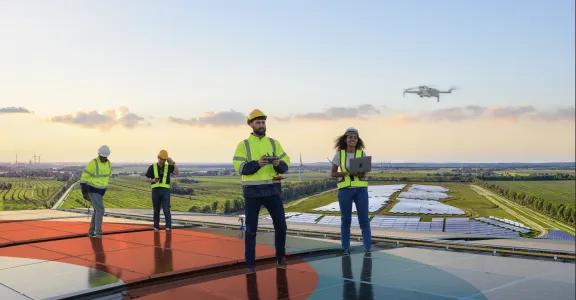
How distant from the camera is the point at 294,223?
12406mm

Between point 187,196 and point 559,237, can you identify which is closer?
point 559,237

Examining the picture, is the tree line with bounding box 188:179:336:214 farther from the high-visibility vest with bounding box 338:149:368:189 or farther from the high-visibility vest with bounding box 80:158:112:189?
the high-visibility vest with bounding box 338:149:368:189

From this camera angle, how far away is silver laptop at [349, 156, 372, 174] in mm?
7391

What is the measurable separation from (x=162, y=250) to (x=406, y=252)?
159 inches

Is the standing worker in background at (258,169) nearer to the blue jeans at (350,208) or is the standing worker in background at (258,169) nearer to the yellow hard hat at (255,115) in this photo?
the yellow hard hat at (255,115)

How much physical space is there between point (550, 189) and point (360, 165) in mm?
124592

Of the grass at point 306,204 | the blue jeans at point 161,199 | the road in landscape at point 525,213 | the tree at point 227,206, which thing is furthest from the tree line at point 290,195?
the road in landscape at point 525,213

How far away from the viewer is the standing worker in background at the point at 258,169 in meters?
6.23

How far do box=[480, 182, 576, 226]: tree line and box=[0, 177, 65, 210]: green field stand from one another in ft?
305

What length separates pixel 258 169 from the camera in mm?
6152

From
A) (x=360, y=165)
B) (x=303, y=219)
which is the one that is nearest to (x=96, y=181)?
(x=360, y=165)

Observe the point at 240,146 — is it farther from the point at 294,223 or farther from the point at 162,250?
the point at 294,223

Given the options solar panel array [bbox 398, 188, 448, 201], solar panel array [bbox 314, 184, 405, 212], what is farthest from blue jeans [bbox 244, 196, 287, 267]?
solar panel array [bbox 398, 188, 448, 201]

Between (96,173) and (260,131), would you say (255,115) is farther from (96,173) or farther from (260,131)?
(96,173)
